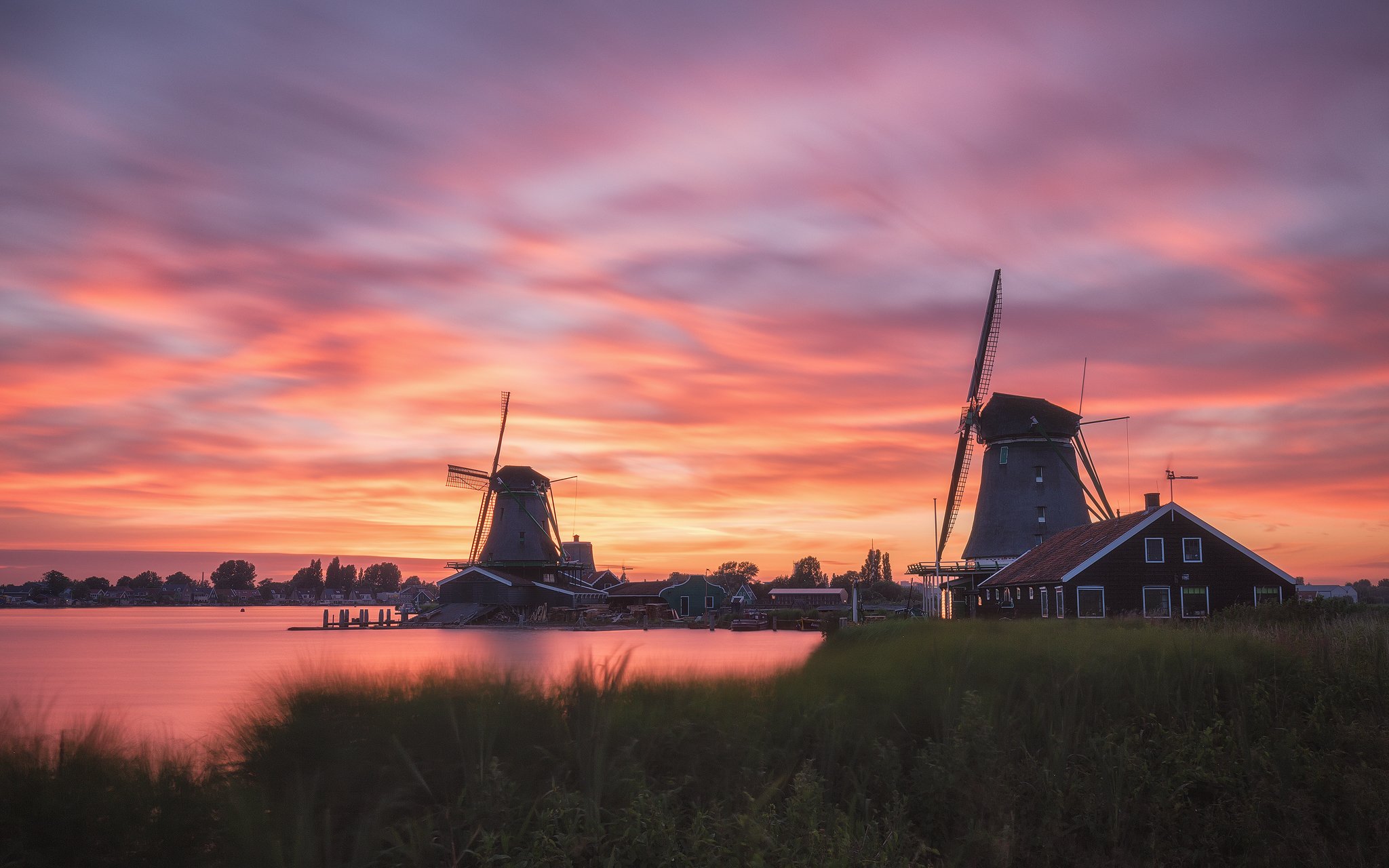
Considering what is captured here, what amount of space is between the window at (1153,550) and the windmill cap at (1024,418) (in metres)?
15.8

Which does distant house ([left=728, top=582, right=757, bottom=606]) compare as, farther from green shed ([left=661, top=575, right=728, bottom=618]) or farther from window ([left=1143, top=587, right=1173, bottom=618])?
window ([left=1143, top=587, right=1173, bottom=618])

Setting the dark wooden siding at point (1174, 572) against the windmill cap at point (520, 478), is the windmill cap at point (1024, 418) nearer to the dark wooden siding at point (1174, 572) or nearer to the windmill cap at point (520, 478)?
the dark wooden siding at point (1174, 572)

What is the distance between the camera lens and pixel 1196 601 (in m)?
36.5

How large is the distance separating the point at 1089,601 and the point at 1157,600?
2.77 meters

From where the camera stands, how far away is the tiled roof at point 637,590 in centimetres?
10631

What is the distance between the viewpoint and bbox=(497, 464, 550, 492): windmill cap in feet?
280

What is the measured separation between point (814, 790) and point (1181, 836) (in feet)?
16.0

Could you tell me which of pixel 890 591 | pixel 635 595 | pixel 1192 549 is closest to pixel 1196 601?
pixel 1192 549

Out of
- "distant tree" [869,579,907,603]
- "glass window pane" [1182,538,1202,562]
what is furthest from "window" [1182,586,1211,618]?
"distant tree" [869,579,907,603]

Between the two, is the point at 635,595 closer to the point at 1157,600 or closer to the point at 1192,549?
the point at 1157,600

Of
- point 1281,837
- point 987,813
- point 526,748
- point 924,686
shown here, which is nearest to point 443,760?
point 526,748

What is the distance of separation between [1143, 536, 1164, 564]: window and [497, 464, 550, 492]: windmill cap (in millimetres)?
59757

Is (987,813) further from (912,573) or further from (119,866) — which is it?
(912,573)

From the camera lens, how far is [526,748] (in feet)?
30.6
